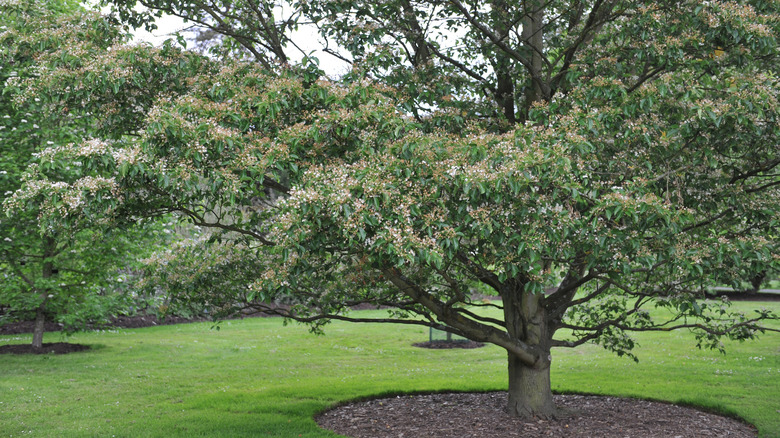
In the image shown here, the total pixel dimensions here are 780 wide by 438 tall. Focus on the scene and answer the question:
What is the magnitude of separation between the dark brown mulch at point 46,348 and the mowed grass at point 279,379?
1.69 ft

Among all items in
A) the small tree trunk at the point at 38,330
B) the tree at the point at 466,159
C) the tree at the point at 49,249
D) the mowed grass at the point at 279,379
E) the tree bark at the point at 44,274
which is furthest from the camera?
→ the small tree trunk at the point at 38,330

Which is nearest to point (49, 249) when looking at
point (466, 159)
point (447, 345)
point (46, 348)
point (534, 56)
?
point (46, 348)

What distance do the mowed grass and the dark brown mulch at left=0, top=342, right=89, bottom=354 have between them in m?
0.51

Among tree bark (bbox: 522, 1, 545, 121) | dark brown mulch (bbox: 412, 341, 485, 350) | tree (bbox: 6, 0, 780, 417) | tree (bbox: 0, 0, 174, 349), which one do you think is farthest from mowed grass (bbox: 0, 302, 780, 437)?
tree bark (bbox: 522, 1, 545, 121)

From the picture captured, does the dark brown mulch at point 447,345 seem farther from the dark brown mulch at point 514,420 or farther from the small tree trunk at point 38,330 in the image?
the small tree trunk at point 38,330

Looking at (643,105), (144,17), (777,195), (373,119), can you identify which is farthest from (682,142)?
(144,17)

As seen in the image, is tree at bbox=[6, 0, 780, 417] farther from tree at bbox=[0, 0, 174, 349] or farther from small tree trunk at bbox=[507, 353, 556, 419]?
tree at bbox=[0, 0, 174, 349]

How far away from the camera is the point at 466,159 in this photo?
527 cm

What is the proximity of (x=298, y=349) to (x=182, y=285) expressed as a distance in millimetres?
8644

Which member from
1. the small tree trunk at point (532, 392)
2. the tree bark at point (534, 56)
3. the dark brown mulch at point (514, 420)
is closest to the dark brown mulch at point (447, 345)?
the dark brown mulch at point (514, 420)

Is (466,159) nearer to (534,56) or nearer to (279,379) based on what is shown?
(534,56)

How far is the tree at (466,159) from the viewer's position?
4844mm

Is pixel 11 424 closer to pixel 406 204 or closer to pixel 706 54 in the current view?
pixel 406 204

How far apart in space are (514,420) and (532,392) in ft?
1.40
